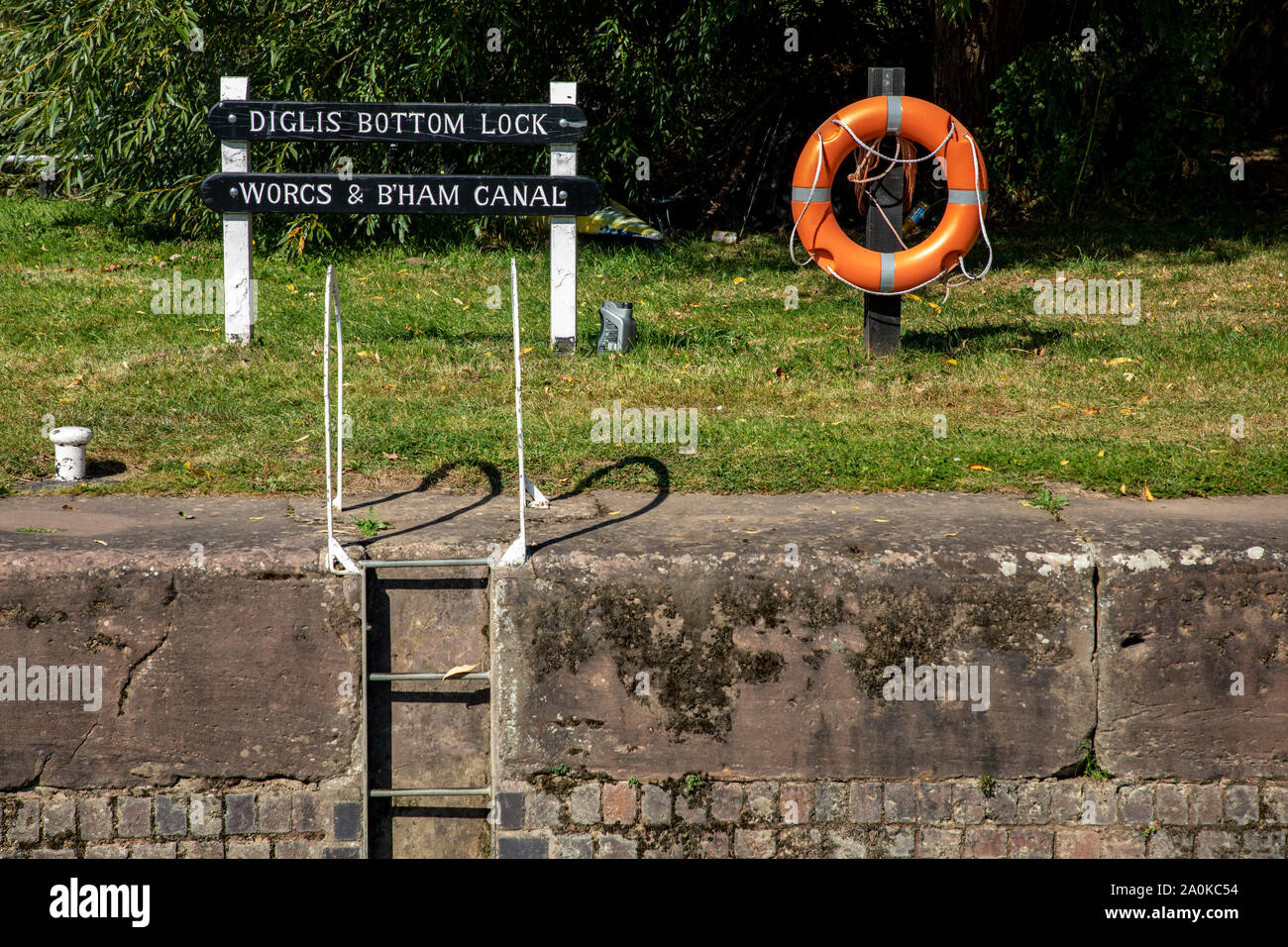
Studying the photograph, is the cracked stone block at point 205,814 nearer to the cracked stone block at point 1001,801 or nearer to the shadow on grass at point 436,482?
the shadow on grass at point 436,482

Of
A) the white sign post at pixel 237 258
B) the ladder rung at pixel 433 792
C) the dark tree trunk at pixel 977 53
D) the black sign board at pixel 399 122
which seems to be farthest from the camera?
the dark tree trunk at pixel 977 53

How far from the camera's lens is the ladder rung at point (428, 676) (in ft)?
12.0

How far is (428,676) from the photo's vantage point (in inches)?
145

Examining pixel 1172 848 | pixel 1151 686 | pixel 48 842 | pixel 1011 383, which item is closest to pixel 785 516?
pixel 1151 686

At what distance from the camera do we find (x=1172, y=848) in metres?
3.71

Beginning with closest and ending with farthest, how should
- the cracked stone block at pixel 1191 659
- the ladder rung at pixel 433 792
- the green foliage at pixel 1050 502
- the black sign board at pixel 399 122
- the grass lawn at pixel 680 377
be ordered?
the cracked stone block at pixel 1191 659 < the ladder rung at pixel 433 792 < the green foliage at pixel 1050 502 < the grass lawn at pixel 680 377 < the black sign board at pixel 399 122

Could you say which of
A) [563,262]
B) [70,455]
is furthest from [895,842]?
[563,262]

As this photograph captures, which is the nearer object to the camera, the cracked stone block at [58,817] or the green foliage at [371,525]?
the cracked stone block at [58,817]

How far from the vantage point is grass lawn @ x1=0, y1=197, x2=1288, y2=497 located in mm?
4570

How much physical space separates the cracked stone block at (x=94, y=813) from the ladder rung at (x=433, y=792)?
780mm

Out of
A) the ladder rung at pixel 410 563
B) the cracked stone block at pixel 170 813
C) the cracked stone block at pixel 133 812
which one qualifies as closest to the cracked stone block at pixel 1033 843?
the ladder rung at pixel 410 563

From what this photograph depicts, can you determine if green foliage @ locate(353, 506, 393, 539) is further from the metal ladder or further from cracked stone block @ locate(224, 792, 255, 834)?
cracked stone block @ locate(224, 792, 255, 834)

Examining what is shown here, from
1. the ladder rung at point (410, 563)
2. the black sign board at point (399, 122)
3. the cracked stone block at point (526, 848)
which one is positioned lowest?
the cracked stone block at point (526, 848)

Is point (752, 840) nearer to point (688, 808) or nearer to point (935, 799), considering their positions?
point (688, 808)
